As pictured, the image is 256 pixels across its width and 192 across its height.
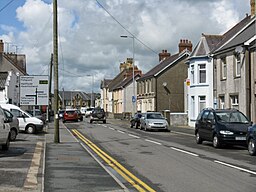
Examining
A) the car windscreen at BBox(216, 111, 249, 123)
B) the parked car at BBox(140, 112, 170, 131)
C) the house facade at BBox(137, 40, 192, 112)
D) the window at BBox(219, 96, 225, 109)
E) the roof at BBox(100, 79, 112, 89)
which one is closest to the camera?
the car windscreen at BBox(216, 111, 249, 123)

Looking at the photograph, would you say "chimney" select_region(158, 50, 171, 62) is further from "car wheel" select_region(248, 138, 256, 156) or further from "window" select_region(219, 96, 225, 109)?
"car wheel" select_region(248, 138, 256, 156)

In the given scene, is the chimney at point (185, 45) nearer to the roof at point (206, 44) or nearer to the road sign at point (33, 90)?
the roof at point (206, 44)

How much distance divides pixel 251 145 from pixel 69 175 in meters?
8.32

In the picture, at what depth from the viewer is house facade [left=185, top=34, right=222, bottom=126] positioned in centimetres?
3995

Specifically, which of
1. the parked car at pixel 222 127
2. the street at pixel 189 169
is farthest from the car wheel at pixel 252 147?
the parked car at pixel 222 127

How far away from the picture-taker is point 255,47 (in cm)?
3059

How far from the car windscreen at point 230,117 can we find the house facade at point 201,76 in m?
17.1

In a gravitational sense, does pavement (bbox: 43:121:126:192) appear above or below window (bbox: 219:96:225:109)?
below

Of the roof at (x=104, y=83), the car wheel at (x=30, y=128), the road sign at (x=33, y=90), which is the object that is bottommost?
the car wheel at (x=30, y=128)

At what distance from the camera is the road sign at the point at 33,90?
36.2m

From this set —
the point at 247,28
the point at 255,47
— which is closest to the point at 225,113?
the point at 255,47

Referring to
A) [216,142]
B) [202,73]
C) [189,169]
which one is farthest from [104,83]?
[189,169]

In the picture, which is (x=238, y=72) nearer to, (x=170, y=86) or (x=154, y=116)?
(x=154, y=116)

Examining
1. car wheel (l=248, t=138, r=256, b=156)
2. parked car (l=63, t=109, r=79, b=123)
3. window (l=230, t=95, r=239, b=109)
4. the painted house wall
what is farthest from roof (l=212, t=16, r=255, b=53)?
parked car (l=63, t=109, r=79, b=123)
